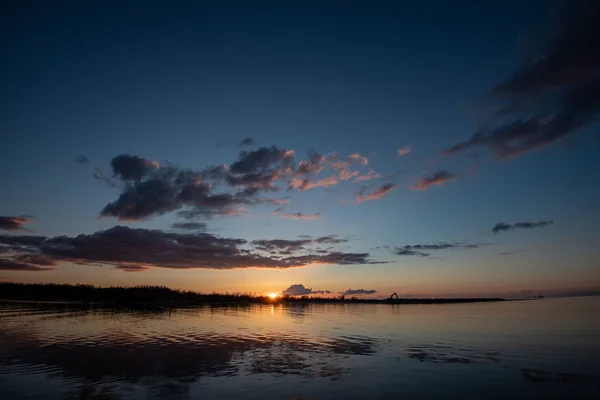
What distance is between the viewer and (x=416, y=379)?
20.5 m

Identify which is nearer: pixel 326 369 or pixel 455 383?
pixel 455 383

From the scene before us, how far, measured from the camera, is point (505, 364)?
24484 millimetres

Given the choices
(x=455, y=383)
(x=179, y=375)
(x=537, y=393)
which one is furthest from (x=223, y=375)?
(x=537, y=393)

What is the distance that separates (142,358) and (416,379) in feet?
59.3

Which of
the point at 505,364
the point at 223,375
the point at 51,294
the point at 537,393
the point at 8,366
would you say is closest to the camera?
the point at 537,393

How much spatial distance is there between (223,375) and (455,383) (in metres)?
12.8

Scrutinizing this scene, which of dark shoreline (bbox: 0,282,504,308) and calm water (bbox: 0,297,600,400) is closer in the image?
calm water (bbox: 0,297,600,400)

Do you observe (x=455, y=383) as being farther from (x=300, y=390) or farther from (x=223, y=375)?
(x=223, y=375)

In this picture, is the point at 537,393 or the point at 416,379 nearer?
the point at 537,393

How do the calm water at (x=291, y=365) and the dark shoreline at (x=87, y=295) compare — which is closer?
the calm water at (x=291, y=365)

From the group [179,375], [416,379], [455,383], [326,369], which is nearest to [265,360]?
[326,369]

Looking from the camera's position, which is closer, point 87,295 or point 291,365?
point 291,365

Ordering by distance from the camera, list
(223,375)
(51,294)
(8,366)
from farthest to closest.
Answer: (51,294), (8,366), (223,375)

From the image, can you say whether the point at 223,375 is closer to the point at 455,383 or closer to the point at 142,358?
the point at 142,358
